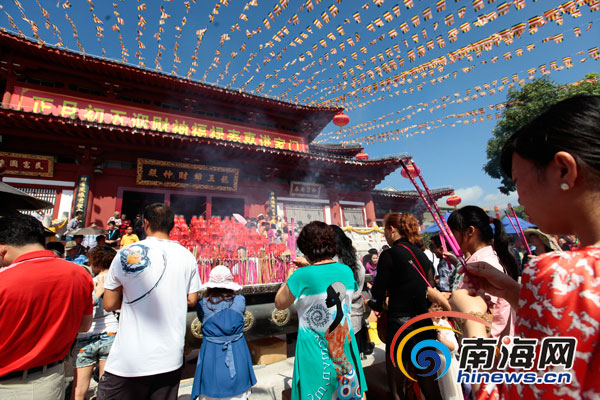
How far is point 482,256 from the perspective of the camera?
178 cm

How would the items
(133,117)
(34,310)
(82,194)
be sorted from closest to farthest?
(34,310) < (82,194) < (133,117)

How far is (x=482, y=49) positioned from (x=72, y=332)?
7.73 meters

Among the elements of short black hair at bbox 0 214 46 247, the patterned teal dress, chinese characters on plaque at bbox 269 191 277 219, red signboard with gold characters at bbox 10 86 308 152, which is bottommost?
the patterned teal dress

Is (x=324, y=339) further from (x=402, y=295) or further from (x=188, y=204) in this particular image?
(x=188, y=204)

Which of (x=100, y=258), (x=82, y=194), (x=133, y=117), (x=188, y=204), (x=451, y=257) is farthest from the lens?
(x=188, y=204)

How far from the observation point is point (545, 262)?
2.23ft

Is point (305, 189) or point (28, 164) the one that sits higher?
point (28, 164)

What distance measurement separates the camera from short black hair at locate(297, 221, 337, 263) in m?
2.11

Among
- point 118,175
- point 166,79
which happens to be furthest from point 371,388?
point 166,79

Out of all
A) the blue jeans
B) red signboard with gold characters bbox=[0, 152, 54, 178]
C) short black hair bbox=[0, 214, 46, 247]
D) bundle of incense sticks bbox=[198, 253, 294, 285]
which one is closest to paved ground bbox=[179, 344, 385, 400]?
the blue jeans

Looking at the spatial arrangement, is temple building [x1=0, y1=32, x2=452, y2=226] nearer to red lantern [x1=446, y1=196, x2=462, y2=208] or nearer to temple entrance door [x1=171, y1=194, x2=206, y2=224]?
temple entrance door [x1=171, y1=194, x2=206, y2=224]

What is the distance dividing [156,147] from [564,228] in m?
10.0

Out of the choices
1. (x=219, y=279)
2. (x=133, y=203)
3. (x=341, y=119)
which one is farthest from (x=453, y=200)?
(x=133, y=203)

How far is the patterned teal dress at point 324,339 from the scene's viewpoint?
189 centimetres
